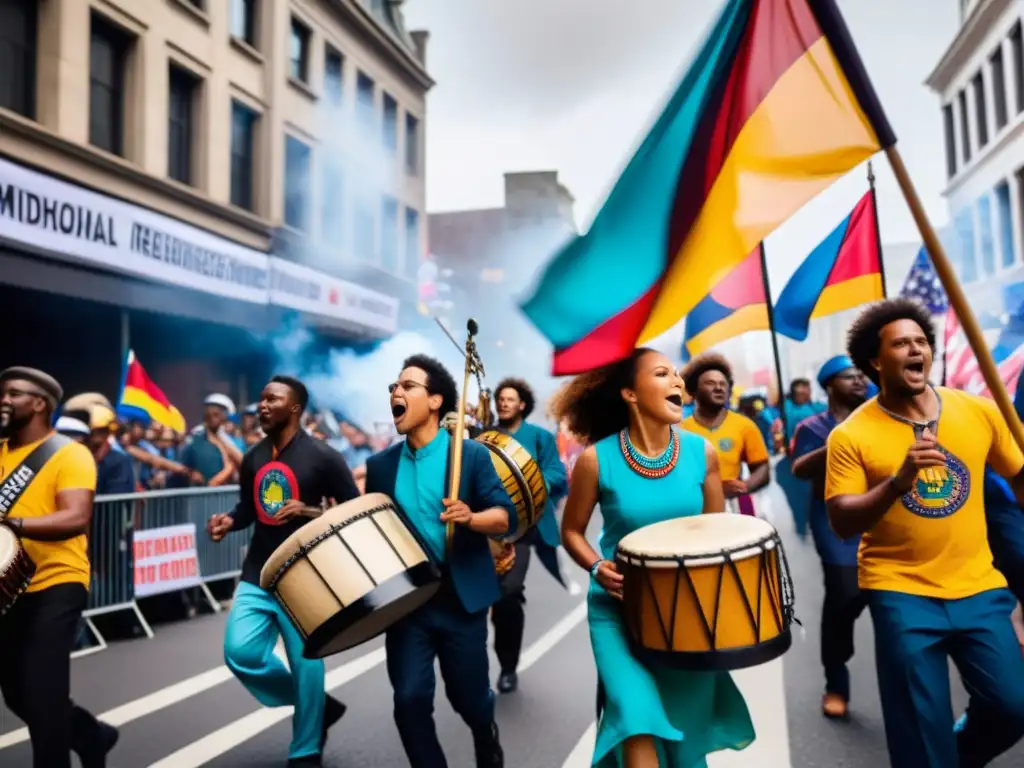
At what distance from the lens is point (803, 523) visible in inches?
508

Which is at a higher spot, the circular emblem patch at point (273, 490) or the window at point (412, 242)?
the window at point (412, 242)

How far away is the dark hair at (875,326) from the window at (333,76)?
22399 millimetres

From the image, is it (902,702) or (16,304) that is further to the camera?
(16,304)

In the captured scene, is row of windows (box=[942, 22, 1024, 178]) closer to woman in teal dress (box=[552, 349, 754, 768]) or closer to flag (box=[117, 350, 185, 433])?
flag (box=[117, 350, 185, 433])

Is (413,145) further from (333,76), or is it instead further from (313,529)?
(313,529)

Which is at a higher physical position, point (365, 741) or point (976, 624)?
point (976, 624)

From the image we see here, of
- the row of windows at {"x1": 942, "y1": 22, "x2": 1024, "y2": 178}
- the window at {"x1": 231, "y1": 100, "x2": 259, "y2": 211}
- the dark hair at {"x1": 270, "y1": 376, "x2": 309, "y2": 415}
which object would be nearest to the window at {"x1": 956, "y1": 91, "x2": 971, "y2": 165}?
the row of windows at {"x1": 942, "y1": 22, "x2": 1024, "y2": 178}

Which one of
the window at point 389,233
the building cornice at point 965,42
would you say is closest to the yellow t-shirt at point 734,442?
the window at point 389,233

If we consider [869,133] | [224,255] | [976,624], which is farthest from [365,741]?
[224,255]

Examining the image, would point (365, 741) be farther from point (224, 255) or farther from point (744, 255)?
point (224, 255)

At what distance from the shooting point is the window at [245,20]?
68.3 ft

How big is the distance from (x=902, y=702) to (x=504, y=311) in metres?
59.7

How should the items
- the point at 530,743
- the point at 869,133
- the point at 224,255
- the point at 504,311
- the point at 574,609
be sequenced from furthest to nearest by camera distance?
the point at 504,311 → the point at 224,255 → the point at 574,609 → the point at 530,743 → the point at 869,133

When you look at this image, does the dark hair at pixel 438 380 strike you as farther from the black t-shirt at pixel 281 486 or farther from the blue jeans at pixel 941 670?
the blue jeans at pixel 941 670
